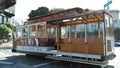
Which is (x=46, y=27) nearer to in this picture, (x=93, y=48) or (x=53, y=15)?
(x=53, y=15)

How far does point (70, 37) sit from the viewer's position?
10180 mm

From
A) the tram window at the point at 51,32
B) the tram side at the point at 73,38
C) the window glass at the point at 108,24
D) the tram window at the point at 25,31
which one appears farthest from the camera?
the tram window at the point at 25,31

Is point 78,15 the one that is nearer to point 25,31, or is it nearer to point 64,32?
point 64,32

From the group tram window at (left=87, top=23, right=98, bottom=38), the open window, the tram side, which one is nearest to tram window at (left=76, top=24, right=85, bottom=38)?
the tram side

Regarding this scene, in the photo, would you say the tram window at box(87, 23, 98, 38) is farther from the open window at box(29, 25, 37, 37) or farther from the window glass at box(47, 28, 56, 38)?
the open window at box(29, 25, 37, 37)

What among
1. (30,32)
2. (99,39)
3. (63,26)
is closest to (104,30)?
(99,39)

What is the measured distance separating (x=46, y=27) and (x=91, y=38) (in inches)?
145

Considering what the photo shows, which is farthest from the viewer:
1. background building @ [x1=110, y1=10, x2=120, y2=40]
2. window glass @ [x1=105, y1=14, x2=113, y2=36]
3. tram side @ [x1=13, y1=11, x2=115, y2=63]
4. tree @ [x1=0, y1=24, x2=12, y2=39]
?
background building @ [x1=110, y1=10, x2=120, y2=40]

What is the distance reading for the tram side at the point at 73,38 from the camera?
324 inches

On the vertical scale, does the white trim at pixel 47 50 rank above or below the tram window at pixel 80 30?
below

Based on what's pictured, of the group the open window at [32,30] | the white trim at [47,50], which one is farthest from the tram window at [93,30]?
the open window at [32,30]

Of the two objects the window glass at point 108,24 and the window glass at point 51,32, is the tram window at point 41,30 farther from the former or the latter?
the window glass at point 108,24

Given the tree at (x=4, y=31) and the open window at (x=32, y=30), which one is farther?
the tree at (x=4, y=31)

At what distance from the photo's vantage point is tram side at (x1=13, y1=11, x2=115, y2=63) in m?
8.23
